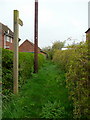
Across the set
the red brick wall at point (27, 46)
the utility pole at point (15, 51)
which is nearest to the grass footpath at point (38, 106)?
the utility pole at point (15, 51)

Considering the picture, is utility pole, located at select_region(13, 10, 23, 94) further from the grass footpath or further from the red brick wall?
the red brick wall

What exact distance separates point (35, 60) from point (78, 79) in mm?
6093

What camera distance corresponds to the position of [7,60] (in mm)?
4234

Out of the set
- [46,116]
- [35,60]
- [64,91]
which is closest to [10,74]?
[46,116]

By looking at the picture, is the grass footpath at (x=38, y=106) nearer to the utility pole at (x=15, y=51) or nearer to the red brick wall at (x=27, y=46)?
the utility pole at (x=15, y=51)

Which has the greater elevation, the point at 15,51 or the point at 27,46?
the point at 27,46

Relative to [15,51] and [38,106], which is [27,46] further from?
[38,106]

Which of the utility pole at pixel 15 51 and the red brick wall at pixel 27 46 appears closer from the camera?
the utility pole at pixel 15 51

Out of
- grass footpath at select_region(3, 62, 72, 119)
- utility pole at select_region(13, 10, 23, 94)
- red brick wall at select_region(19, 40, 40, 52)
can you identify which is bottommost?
grass footpath at select_region(3, 62, 72, 119)

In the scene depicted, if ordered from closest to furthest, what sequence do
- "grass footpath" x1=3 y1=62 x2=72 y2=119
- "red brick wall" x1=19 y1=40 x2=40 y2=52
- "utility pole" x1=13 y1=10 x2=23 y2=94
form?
"grass footpath" x1=3 y1=62 x2=72 y2=119 < "utility pole" x1=13 y1=10 x2=23 y2=94 < "red brick wall" x1=19 y1=40 x2=40 y2=52

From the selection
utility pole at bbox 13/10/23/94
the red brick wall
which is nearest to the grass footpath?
utility pole at bbox 13/10/23/94

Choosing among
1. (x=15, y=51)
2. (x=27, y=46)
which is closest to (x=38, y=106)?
(x=15, y=51)

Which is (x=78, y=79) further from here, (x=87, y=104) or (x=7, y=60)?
(x=7, y=60)

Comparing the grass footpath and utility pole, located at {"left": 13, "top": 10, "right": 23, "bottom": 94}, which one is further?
utility pole, located at {"left": 13, "top": 10, "right": 23, "bottom": 94}
